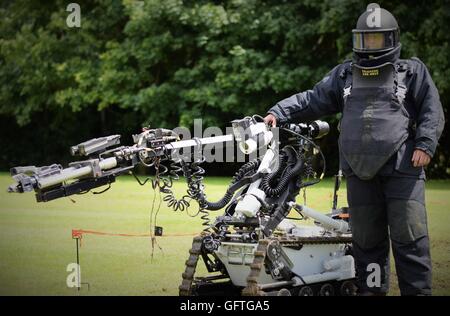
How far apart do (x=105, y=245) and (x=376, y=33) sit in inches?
222

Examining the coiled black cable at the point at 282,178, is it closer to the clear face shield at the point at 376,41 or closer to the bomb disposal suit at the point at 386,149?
the bomb disposal suit at the point at 386,149

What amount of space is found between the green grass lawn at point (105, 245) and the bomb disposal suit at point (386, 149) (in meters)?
1.36

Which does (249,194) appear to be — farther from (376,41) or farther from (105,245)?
(105,245)

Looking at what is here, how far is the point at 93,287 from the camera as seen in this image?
27.6ft

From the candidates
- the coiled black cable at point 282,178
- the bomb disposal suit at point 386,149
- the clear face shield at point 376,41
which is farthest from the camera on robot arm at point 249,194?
the clear face shield at point 376,41

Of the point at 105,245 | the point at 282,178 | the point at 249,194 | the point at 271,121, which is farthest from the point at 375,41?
the point at 105,245

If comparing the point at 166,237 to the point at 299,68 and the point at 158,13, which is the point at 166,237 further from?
the point at 158,13

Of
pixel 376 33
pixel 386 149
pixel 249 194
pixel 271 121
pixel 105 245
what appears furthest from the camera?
pixel 105 245

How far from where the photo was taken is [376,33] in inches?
268

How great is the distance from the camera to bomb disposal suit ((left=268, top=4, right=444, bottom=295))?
6691 millimetres

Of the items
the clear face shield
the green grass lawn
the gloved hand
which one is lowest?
the green grass lawn

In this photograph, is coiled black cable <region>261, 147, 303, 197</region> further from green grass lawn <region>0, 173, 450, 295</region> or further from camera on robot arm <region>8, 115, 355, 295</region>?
green grass lawn <region>0, 173, 450, 295</region>

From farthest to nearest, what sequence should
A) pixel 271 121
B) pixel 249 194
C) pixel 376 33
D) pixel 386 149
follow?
pixel 271 121
pixel 249 194
pixel 376 33
pixel 386 149

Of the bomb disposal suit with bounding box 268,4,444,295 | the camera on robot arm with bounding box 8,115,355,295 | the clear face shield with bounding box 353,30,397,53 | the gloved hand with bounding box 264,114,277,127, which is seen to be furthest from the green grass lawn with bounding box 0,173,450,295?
the clear face shield with bounding box 353,30,397,53
